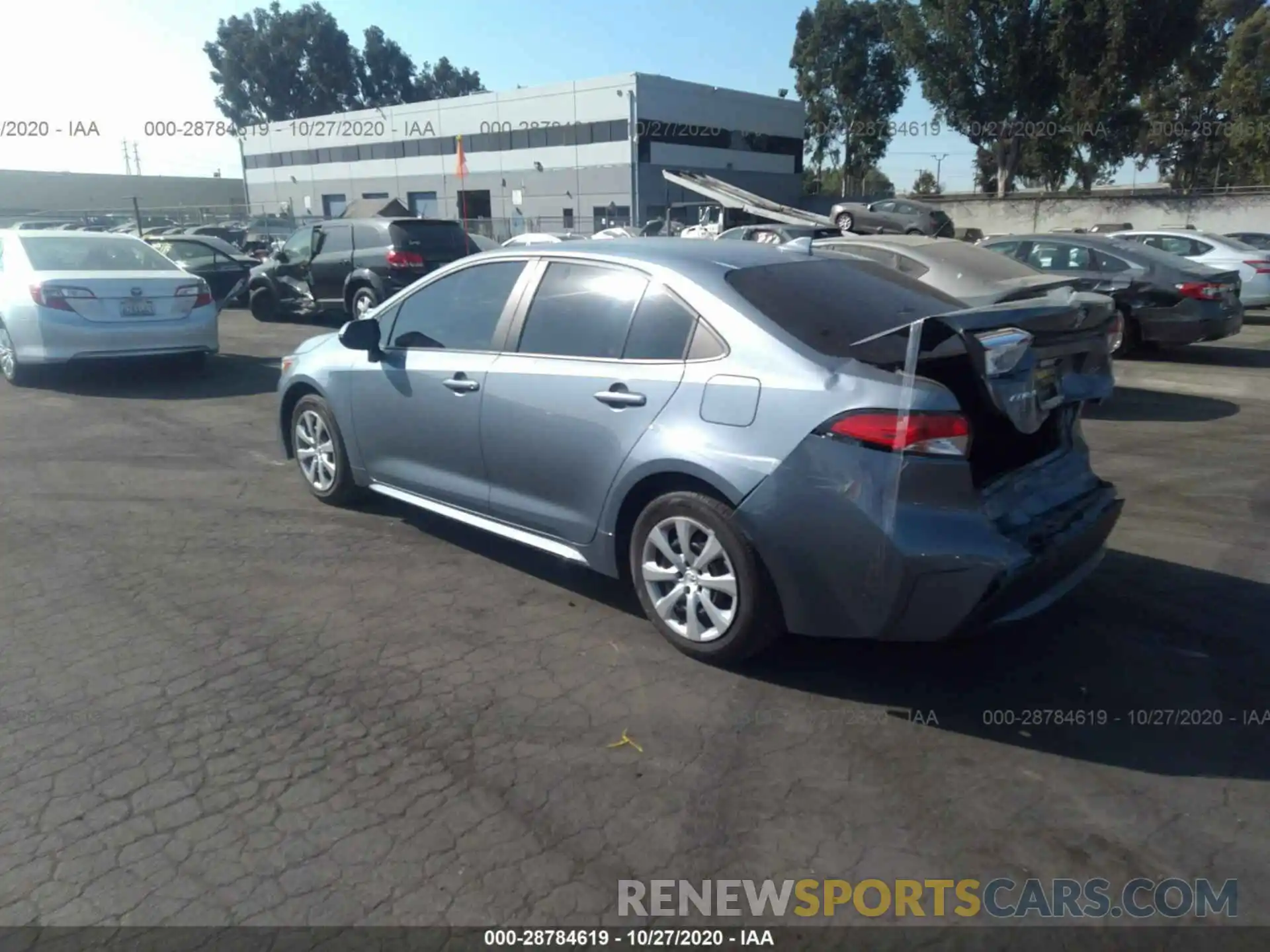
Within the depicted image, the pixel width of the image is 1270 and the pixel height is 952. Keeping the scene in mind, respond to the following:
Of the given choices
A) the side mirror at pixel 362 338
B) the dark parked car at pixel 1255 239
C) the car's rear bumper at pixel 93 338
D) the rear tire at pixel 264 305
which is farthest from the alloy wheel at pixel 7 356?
the dark parked car at pixel 1255 239

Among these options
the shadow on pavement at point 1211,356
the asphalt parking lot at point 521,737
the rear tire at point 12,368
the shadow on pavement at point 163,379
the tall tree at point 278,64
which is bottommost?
the asphalt parking lot at point 521,737

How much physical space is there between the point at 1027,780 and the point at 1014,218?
3961cm

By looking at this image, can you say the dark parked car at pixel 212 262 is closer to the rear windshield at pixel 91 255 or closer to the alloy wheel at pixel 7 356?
the rear windshield at pixel 91 255

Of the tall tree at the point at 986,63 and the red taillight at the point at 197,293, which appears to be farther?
the tall tree at the point at 986,63

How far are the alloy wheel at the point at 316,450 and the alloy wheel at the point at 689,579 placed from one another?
2.69 m

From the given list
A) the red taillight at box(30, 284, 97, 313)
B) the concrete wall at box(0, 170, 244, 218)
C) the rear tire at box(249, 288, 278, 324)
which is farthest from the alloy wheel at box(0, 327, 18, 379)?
the concrete wall at box(0, 170, 244, 218)

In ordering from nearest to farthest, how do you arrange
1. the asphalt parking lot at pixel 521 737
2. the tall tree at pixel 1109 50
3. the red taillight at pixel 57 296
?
1. the asphalt parking lot at pixel 521 737
2. the red taillight at pixel 57 296
3. the tall tree at pixel 1109 50

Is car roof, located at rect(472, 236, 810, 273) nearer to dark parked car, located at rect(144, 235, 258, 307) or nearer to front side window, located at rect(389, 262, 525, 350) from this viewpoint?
front side window, located at rect(389, 262, 525, 350)

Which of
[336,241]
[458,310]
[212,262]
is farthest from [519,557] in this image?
[212,262]

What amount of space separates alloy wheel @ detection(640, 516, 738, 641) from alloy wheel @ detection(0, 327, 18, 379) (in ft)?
28.4

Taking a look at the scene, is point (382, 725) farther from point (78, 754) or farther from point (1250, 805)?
point (1250, 805)

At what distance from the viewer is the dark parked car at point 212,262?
16.8 m

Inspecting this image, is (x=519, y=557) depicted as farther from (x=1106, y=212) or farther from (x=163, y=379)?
(x=1106, y=212)

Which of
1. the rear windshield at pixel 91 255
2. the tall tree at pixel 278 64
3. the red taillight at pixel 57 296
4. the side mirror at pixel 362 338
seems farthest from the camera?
the tall tree at pixel 278 64
